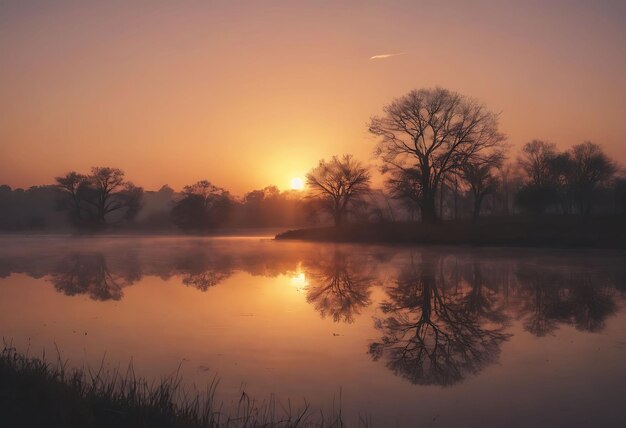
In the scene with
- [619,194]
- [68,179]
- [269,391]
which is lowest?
[269,391]

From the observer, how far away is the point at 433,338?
27.9 feet

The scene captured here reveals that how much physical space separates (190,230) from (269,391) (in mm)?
75289

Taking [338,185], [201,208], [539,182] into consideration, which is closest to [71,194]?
[201,208]

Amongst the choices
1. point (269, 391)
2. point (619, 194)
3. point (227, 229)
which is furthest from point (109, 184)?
point (269, 391)

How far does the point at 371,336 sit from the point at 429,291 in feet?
17.6

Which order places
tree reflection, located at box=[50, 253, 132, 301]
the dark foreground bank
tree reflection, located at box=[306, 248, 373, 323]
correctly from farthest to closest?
the dark foreground bank → tree reflection, located at box=[50, 253, 132, 301] → tree reflection, located at box=[306, 248, 373, 323]

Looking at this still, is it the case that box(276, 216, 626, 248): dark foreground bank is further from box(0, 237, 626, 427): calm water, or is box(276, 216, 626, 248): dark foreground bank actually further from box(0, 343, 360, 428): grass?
box(0, 343, 360, 428): grass

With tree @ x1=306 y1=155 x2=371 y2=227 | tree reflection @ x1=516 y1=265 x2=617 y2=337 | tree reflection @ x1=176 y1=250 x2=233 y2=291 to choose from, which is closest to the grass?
tree reflection @ x1=516 y1=265 x2=617 y2=337

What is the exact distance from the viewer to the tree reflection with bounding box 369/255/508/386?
6.79 metres

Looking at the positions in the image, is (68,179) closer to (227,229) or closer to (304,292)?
(227,229)

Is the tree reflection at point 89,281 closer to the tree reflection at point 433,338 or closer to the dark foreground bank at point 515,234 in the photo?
the tree reflection at point 433,338

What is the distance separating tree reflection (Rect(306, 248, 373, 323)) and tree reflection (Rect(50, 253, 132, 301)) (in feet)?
17.3

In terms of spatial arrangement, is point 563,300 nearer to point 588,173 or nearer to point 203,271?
point 203,271

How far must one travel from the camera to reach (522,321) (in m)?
9.84
